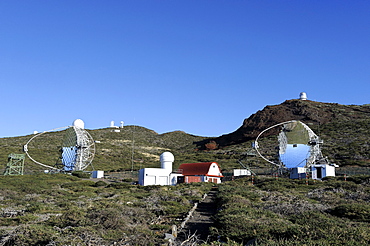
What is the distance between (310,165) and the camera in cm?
4228

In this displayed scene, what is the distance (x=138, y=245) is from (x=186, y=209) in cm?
985

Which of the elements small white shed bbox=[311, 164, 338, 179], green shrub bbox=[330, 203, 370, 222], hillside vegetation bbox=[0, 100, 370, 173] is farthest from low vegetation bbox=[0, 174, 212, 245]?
hillside vegetation bbox=[0, 100, 370, 173]

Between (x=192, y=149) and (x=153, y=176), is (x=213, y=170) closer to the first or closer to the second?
(x=153, y=176)

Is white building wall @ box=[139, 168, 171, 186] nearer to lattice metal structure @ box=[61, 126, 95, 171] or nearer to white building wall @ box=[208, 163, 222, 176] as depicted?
white building wall @ box=[208, 163, 222, 176]

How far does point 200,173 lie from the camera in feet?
153

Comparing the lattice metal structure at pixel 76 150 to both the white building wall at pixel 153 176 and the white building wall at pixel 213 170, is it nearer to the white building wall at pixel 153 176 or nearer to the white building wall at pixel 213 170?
the white building wall at pixel 153 176

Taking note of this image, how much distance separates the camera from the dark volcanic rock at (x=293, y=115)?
328ft

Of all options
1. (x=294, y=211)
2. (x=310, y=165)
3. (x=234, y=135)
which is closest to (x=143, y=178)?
(x=310, y=165)

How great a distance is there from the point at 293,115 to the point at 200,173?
Result: 68057 millimetres

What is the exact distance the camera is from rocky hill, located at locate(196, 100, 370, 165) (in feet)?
212

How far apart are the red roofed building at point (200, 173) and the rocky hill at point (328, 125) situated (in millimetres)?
24592

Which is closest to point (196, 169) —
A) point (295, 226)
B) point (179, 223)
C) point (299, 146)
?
point (299, 146)

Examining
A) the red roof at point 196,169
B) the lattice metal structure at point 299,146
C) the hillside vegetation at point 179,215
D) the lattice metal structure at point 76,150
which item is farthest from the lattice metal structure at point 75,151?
the lattice metal structure at point 299,146

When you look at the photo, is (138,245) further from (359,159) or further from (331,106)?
(331,106)
